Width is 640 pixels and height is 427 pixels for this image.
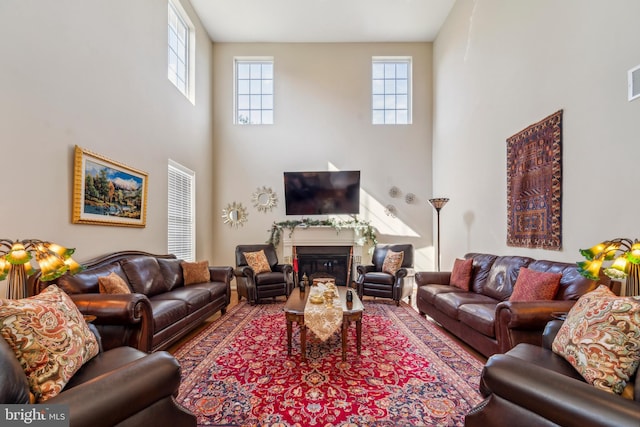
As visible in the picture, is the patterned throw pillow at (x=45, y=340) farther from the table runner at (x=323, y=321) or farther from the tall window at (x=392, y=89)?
the tall window at (x=392, y=89)

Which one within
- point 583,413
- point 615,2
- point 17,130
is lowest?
point 583,413

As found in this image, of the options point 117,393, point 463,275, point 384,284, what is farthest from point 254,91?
point 117,393

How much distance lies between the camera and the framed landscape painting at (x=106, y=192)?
3.05 metres

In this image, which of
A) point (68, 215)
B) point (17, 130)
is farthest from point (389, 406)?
point (17, 130)

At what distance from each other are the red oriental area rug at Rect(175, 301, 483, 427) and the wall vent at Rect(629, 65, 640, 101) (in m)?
2.51

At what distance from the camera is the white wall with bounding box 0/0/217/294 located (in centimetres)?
243

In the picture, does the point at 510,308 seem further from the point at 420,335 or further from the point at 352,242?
the point at 352,242

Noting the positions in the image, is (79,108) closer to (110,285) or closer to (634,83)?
(110,285)

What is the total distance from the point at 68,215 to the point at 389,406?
328cm

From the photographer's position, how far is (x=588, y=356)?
1.52 m

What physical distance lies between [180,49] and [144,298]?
183 inches

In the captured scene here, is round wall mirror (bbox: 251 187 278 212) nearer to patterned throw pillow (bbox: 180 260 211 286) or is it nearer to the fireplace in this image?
the fireplace

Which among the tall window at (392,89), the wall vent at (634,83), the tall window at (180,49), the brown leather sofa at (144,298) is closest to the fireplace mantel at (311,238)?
the brown leather sofa at (144,298)

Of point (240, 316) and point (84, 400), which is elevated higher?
point (84, 400)
